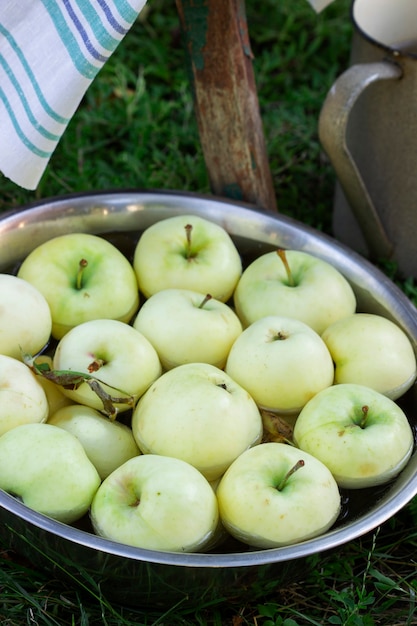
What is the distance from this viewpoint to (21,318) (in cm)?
140

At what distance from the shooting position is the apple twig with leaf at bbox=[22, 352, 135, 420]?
1.28 metres

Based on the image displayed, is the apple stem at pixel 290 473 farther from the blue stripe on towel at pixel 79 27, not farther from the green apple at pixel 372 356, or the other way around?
the blue stripe on towel at pixel 79 27

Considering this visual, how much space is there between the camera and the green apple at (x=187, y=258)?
5.10ft

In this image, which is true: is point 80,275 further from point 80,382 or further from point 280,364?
point 280,364

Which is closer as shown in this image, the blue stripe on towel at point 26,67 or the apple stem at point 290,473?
the apple stem at point 290,473

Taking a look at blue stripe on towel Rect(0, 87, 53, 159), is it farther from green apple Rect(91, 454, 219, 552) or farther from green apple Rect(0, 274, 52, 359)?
green apple Rect(91, 454, 219, 552)

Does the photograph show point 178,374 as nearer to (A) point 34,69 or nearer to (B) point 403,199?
(A) point 34,69

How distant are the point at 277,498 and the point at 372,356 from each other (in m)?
0.36

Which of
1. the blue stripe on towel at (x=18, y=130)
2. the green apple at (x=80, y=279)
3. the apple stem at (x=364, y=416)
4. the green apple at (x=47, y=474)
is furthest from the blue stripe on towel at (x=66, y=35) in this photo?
the apple stem at (x=364, y=416)

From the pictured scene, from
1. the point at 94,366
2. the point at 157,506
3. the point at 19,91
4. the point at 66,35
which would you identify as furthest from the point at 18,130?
the point at 157,506

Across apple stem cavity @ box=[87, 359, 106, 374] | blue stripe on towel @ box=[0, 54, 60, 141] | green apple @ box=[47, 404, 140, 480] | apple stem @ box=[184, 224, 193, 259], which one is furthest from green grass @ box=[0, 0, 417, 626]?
blue stripe on towel @ box=[0, 54, 60, 141]

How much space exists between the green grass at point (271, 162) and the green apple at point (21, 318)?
12.9 inches

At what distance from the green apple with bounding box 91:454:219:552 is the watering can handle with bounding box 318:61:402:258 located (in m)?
0.82

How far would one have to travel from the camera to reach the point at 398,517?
1.50 meters
